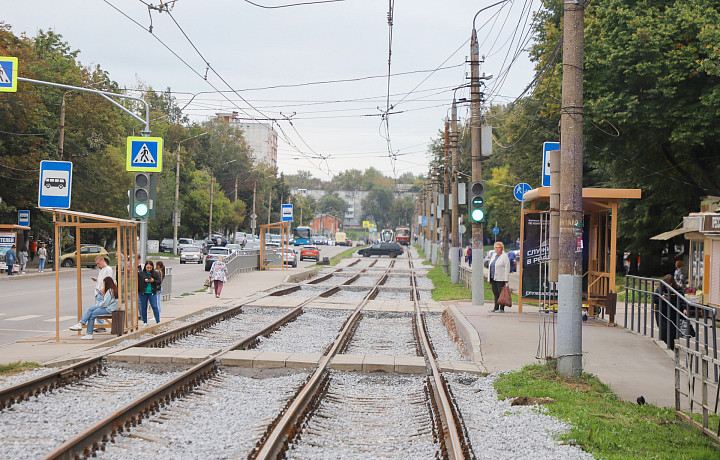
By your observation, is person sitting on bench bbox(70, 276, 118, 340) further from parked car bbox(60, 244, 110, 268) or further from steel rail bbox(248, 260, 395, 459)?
parked car bbox(60, 244, 110, 268)

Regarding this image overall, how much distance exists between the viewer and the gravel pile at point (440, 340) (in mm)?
13556

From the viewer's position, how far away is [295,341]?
1484 cm

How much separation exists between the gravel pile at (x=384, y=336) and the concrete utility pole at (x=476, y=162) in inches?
85.1

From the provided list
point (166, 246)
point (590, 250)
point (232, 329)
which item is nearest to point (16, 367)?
point (232, 329)

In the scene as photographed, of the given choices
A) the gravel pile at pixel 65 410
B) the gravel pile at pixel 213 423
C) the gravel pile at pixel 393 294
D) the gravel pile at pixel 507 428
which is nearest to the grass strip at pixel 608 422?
the gravel pile at pixel 507 428

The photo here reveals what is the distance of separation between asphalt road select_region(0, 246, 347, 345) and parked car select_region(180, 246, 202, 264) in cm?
1524

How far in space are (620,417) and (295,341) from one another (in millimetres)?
8071

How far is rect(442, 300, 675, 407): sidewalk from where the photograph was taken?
9789 millimetres

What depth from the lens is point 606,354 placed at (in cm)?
1225

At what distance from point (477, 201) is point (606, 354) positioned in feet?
30.2

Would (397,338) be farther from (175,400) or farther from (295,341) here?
(175,400)

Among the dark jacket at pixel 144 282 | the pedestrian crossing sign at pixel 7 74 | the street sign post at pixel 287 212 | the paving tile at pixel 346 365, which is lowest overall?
the paving tile at pixel 346 365

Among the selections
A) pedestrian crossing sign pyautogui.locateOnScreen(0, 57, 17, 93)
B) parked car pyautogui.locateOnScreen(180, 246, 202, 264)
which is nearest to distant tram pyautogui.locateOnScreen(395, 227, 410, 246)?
parked car pyautogui.locateOnScreen(180, 246, 202, 264)

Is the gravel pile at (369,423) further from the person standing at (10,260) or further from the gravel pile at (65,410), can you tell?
the person standing at (10,260)
